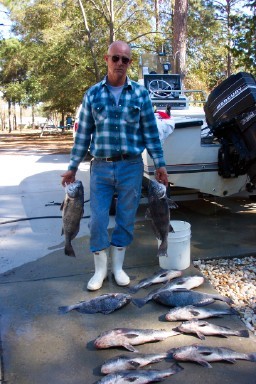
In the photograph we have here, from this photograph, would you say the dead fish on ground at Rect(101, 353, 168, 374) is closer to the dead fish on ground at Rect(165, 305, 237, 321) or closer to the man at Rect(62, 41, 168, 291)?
the dead fish on ground at Rect(165, 305, 237, 321)

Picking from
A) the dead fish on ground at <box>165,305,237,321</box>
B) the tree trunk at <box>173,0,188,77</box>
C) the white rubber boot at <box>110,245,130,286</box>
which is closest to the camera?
the dead fish on ground at <box>165,305,237,321</box>

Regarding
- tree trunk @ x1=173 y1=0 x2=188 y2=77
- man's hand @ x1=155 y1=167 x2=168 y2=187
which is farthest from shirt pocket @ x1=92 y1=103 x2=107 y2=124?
tree trunk @ x1=173 y1=0 x2=188 y2=77

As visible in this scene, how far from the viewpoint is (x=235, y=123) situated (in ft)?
15.1

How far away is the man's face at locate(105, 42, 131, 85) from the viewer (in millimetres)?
3252

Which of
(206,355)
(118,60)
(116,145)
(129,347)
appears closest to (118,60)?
(118,60)

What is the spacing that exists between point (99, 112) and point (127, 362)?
6.32 feet

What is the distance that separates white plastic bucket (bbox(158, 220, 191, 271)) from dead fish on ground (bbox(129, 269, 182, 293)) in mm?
157

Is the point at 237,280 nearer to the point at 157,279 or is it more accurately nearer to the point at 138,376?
the point at 157,279

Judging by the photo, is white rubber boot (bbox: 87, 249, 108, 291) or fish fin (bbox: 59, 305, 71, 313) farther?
white rubber boot (bbox: 87, 249, 108, 291)

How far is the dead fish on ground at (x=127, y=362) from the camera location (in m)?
2.49

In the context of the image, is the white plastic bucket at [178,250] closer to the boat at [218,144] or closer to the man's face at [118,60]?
the boat at [218,144]

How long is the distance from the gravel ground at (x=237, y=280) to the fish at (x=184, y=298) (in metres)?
0.19

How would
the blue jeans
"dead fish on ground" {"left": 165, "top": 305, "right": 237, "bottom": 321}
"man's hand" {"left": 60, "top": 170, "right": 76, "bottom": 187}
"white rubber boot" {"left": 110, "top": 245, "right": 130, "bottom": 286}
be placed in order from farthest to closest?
"white rubber boot" {"left": 110, "top": 245, "right": 130, "bottom": 286}, "man's hand" {"left": 60, "top": 170, "right": 76, "bottom": 187}, the blue jeans, "dead fish on ground" {"left": 165, "top": 305, "right": 237, "bottom": 321}

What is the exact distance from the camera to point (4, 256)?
15.1 feet
